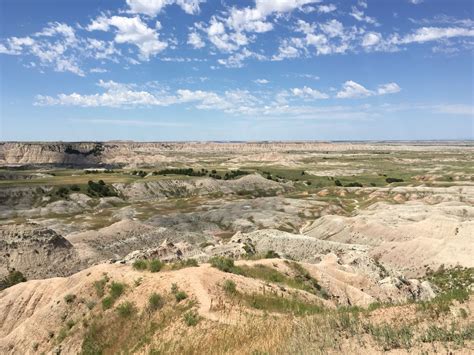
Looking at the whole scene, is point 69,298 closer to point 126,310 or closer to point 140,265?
point 140,265

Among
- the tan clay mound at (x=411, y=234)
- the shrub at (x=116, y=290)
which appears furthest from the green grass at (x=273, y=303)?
the tan clay mound at (x=411, y=234)

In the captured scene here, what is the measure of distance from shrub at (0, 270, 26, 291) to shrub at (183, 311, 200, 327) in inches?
1698

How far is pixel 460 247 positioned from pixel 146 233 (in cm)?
5389

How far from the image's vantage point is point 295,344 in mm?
12000

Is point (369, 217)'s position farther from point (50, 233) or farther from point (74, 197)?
point (74, 197)

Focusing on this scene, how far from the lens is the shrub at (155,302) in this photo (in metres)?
22.0

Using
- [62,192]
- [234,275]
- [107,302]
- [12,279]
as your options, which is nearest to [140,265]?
[107,302]

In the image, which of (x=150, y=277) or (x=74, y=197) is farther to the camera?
(x=74, y=197)

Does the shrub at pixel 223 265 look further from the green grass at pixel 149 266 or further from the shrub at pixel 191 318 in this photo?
the shrub at pixel 191 318

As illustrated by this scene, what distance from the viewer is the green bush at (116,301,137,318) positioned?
22547 millimetres

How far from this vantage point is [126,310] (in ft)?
74.5

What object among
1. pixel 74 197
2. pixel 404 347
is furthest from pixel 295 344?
pixel 74 197

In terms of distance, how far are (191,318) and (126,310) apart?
213 inches

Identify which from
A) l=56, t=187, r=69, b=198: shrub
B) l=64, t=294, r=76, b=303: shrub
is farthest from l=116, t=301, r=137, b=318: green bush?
l=56, t=187, r=69, b=198: shrub
